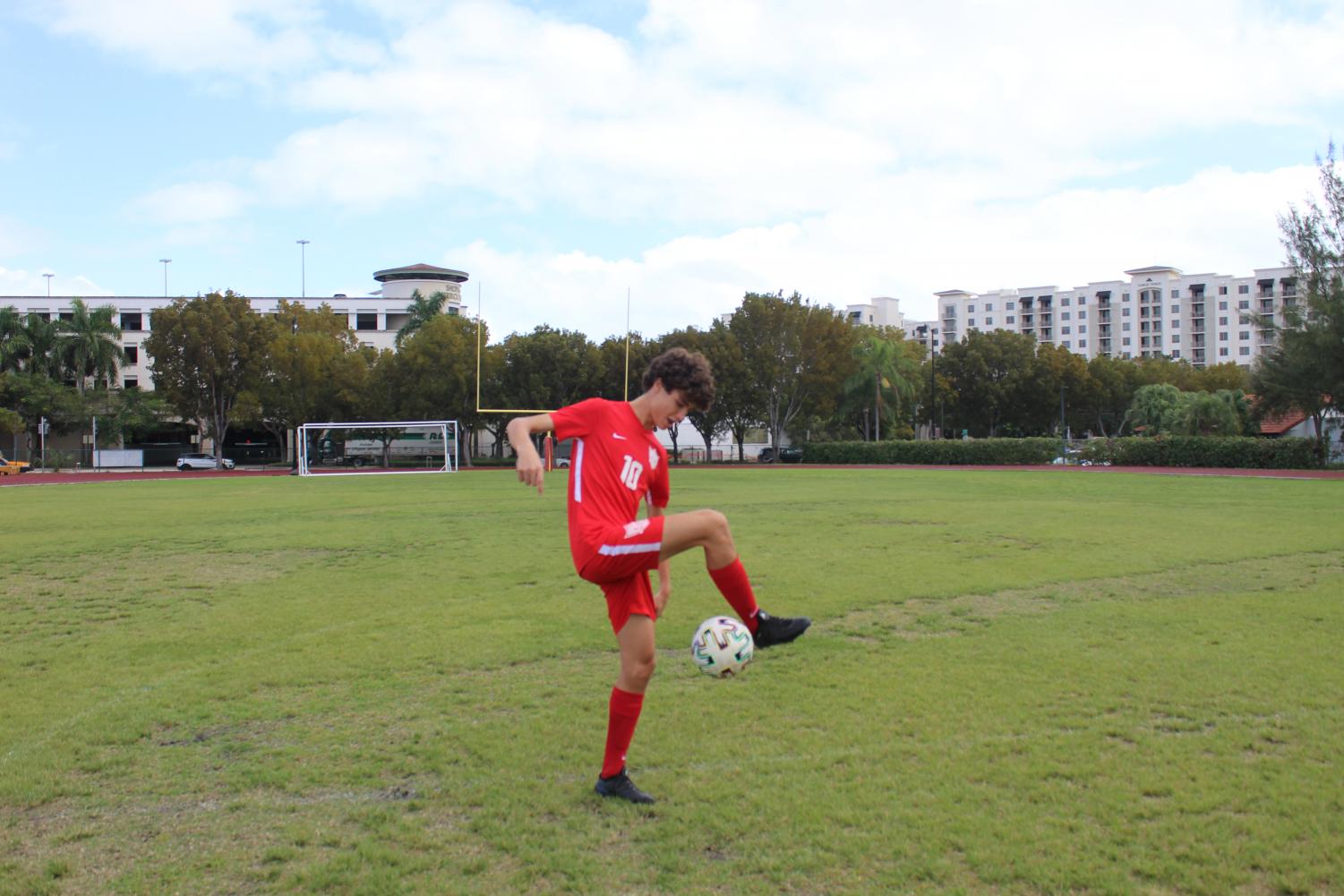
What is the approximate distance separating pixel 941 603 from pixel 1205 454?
144 ft

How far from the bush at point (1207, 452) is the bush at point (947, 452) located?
284cm

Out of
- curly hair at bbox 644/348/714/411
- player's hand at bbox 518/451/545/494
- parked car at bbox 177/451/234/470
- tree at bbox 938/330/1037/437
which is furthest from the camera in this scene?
tree at bbox 938/330/1037/437

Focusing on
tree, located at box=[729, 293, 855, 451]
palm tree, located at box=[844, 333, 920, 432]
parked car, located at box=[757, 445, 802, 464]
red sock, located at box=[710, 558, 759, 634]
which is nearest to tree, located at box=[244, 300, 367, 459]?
tree, located at box=[729, 293, 855, 451]

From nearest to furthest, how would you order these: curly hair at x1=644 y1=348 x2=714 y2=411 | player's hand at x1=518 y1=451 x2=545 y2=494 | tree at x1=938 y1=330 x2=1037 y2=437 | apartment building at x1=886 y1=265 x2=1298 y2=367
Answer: player's hand at x1=518 y1=451 x2=545 y2=494 → curly hair at x1=644 y1=348 x2=714 y2=411 → tree at x1=938 y1=330 x2=1037 y2=437 → apartment building at x1=886 y1=265 x2=1298 y2=367

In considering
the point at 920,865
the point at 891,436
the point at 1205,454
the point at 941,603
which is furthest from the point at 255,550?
the point at 891,436

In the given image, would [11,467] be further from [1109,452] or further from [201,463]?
[1109,452]

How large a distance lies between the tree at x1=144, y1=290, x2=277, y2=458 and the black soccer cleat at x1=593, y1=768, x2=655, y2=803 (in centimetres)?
6653

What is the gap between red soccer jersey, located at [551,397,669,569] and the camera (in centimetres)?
504

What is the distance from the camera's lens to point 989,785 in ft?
16.3

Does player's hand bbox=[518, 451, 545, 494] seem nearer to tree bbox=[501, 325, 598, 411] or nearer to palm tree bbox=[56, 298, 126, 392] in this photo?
tree bbox=[501, 325, 598, 411]

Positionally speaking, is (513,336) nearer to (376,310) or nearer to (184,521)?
(376,310)

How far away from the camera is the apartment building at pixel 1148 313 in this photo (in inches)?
5979

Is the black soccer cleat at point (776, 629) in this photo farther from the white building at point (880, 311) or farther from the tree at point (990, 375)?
the white building at point (880, 311)

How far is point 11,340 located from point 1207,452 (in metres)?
73.7
